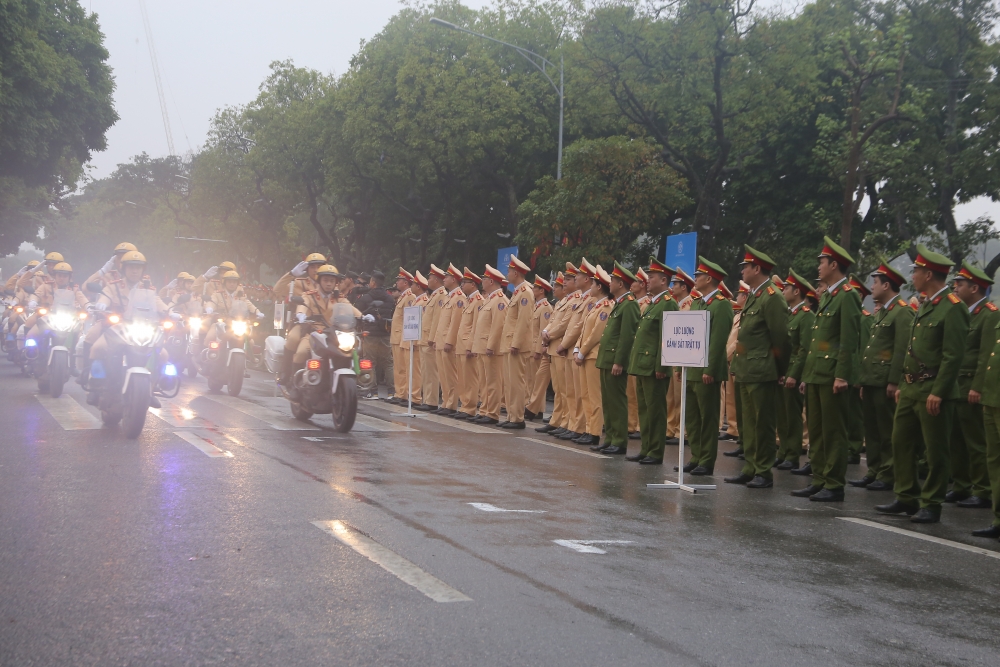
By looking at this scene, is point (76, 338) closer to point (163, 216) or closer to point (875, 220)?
point (875, 220)

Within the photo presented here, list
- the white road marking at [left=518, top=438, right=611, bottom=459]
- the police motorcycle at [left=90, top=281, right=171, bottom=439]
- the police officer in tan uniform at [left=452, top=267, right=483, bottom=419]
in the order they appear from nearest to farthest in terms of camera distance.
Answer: the police motorcycle at [left=90, top=281, right=171, bottom=439] → the white road marking at [left=518, top=438, right=611, bottom=459] → the police officer in tan uniform at [left=452, top=267, right=483, bottom=419]

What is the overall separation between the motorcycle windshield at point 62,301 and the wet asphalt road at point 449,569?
8.18 m

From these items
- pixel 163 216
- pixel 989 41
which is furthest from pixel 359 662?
pixel 163 216

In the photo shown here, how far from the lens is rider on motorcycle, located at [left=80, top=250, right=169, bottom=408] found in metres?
12.4

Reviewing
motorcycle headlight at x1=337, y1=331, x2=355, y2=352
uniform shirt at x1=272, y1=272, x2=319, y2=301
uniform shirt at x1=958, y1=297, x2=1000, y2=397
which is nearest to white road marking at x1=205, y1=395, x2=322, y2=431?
motorcycle headlight at x1=337, y1=331, x2=355, y2=352

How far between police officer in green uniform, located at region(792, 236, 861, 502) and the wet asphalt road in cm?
39

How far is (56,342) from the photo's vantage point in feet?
58.7

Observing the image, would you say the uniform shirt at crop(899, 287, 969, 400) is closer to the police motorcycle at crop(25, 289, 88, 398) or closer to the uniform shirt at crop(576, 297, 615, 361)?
the uniform shirt at crop(576, 297, 615, 361)

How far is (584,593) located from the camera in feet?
18.9

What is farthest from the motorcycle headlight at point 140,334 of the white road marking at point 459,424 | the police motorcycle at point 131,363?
the white road marking at point 459,424

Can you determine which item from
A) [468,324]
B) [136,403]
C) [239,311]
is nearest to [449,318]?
[468,324]

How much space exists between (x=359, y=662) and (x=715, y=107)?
26.9m

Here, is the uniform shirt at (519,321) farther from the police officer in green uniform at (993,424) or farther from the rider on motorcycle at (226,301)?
the police officer in green uniform at (993,424)

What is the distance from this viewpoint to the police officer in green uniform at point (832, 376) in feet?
32.8
